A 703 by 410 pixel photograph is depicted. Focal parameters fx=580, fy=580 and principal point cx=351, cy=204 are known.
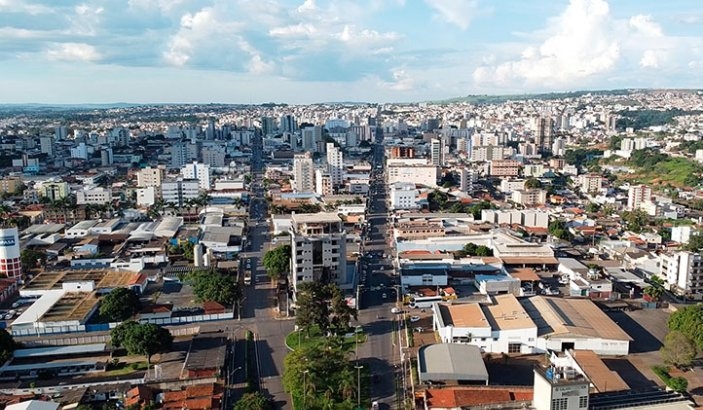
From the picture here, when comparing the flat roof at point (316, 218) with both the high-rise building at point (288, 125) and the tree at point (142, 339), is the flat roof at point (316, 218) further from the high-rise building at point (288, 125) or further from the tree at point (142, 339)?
the high-rise building at point (288, 125)

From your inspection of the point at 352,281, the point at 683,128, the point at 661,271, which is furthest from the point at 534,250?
the point at 683,128

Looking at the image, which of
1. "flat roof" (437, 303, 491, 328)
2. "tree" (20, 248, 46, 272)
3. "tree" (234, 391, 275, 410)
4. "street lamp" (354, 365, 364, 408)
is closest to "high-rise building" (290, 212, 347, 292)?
"flat roof" (437, 303, 491, 328)

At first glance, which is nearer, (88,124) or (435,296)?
(435,296)

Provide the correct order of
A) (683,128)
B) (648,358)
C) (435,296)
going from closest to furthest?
1. (648,358)
2. (435,296)
3. (683,128)

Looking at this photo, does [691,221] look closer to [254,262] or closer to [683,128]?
[254,262]

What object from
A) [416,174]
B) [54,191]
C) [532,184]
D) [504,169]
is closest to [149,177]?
[54,191]

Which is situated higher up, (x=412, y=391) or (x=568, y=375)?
(x=568, y=375)

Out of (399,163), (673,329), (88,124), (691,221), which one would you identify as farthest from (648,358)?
(88,124)

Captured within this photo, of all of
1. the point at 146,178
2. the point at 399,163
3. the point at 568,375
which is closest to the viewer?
the point at 568,375
